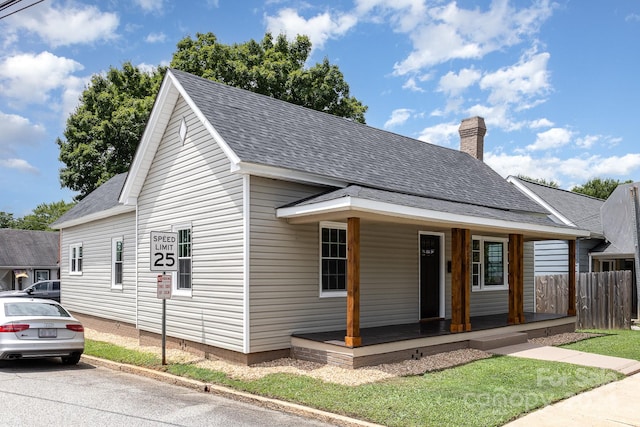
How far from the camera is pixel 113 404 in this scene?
7766 mm

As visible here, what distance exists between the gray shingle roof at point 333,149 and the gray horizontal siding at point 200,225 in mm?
581

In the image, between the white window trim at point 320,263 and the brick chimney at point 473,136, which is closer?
the white window trim at point 320,263

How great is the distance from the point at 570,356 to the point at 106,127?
26.7 meters

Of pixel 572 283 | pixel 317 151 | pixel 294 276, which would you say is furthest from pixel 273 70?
pixel 294 276

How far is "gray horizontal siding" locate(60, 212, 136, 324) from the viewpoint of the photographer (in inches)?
610

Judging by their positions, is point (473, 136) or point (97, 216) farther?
point (473, 136)

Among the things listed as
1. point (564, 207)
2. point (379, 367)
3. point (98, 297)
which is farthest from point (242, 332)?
point (564, 207)

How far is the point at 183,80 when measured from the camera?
1241cm

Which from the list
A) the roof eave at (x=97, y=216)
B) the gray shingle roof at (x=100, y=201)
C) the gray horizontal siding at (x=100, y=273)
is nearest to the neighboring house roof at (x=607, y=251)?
the gray horizontal siding at (x=100, y=273)

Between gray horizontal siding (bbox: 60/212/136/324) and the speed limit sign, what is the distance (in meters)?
5.04

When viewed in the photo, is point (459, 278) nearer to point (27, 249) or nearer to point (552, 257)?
point (552, 257)

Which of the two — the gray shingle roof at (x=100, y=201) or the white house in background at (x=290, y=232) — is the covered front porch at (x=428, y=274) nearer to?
the white house in background at (x=290, y=232)

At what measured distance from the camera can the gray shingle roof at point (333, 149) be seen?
37.8 feet

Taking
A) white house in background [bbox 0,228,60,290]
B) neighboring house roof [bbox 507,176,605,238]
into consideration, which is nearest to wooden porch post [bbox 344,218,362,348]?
neighboring house roof [bbox 507,176,605,238]
